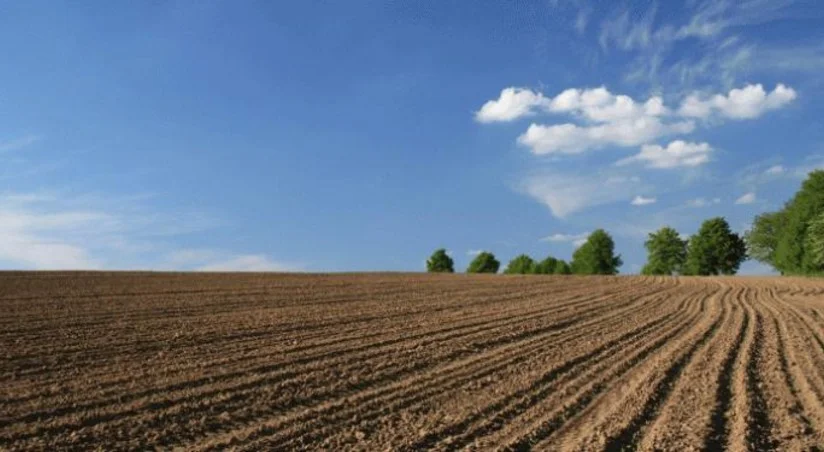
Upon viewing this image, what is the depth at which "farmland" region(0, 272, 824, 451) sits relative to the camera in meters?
7.73

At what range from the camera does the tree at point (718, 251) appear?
77875 mm

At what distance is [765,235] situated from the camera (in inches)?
2798

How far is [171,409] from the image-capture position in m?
8.48

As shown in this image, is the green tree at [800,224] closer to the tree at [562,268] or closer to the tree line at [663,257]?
the tree line at [663,257]

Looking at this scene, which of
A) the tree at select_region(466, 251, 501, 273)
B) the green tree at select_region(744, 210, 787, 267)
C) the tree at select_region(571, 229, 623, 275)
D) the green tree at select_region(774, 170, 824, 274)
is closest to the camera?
the green tree at select_region(774, 170, 824, 274)

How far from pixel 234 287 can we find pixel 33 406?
59.2 feet

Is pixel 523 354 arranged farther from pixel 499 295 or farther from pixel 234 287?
pixel 234 287

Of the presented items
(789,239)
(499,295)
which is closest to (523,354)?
(499,295)

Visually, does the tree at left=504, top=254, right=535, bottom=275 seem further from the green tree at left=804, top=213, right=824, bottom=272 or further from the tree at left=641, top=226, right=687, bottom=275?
the green tree at left=804, top=213, right=824, bottom=272

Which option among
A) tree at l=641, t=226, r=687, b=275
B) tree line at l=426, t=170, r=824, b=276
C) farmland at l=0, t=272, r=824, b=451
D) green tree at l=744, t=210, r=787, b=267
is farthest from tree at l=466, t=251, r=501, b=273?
farmland at l=0, t=272, r=824, b=451

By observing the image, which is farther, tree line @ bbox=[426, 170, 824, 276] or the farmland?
tree line @ bbox=[426, 170, 824, 276]

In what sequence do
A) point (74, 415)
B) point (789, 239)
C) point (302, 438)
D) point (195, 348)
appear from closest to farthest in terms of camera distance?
point (302, 438) < point (74, 415) < point (195, 348) < point (789, 239)

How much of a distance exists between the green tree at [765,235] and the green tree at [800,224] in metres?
7.55

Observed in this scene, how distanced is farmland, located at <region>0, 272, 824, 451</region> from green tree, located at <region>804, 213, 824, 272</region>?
32990 millimetres
